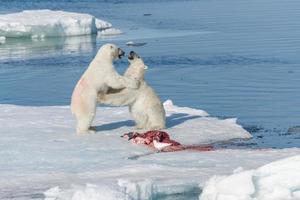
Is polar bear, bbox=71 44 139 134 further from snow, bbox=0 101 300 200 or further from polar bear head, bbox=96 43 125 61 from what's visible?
snow, bbox=0 101 300 200

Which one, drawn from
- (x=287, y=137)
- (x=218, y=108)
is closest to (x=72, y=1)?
(x=218, y=108)

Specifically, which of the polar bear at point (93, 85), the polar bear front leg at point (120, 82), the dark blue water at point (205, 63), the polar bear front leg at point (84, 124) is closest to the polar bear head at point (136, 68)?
the polar bear front leg at point (120, 82)

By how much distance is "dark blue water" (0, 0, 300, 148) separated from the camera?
44.9 ft

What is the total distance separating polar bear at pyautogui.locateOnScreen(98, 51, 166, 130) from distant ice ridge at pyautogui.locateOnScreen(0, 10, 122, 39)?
17151 mm

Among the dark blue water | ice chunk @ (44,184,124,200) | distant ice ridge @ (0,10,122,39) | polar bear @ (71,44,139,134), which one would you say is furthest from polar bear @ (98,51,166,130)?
distant ice ridge @ (0,10,122,39)

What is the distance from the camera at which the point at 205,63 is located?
19938 mm

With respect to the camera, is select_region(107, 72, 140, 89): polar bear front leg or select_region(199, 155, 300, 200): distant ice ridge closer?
select_region(199, 155, 300, 200): distant ice ridge

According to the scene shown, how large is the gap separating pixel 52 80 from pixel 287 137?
860 cm

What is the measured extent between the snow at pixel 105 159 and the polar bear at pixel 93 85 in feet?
0.79

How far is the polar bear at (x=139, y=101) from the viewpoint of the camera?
9898 millimetres

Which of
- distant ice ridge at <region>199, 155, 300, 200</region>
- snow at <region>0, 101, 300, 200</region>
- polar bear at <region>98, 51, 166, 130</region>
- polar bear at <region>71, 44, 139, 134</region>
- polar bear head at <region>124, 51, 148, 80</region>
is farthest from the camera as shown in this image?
polar bear head at <region>124, 51, 148, 80</region>

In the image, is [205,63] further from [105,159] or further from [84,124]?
[105,159]

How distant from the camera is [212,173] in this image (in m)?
7.39

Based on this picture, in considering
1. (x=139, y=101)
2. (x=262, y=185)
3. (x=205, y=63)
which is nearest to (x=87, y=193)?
(x=262, y=185)
